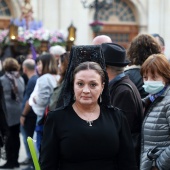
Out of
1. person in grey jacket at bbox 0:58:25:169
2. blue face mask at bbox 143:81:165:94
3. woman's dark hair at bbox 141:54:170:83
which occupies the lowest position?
person in grey jacket at bbox 0:58:25:169

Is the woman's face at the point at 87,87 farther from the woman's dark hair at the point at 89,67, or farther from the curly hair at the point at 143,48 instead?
the curly hair at the point at 143,48

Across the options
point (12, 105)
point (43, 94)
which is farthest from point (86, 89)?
point (12, 105)

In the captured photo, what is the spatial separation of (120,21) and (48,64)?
16.5m

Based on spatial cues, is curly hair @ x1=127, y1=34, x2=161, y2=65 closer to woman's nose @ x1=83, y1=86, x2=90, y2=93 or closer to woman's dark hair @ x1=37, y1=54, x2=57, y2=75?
woman's nose @ x1=83, y1=86, x2=90, y2=93

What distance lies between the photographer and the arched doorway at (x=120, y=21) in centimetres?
2327

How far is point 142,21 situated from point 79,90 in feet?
68.2

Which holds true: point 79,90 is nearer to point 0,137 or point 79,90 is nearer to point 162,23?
point 0,137

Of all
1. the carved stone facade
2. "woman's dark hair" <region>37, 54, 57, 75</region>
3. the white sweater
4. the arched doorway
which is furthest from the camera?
the arched doorway

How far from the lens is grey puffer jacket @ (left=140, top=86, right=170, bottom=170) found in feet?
12.6

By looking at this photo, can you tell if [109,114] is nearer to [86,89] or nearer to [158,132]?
[86,89]

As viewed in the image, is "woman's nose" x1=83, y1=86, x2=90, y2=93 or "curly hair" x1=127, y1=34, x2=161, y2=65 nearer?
"woman's nose" x1=83, y1=86, x2=90, y2=93

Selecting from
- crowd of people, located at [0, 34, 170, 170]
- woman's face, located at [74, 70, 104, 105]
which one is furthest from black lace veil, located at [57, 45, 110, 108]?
woman's face, located at [74, 70, 104, 105]

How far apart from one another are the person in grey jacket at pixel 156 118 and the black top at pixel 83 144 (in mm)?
672

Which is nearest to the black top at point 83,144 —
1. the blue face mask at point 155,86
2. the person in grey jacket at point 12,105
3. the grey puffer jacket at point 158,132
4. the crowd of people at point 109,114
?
the crowd of people at point 109,114
